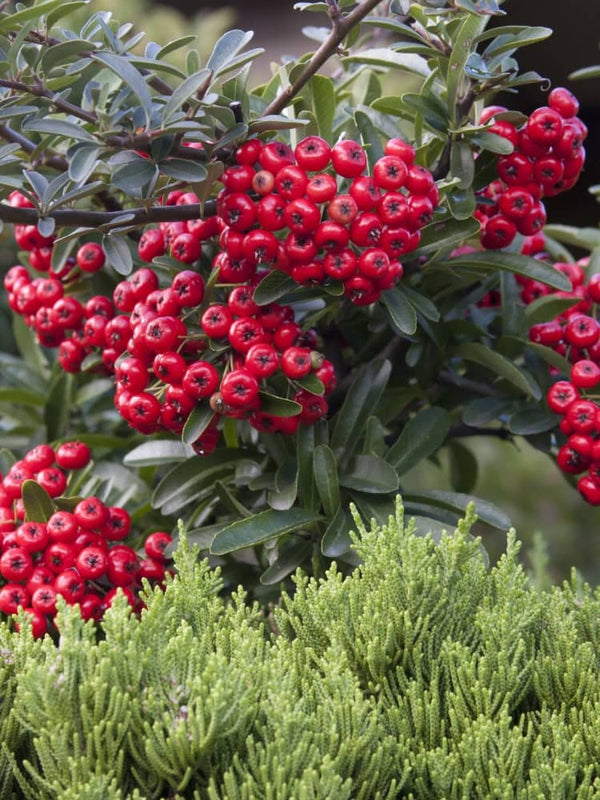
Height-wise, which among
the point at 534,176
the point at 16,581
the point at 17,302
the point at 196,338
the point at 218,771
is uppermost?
the point at 534,176

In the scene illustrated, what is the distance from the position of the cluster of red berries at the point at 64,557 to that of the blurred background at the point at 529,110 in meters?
2.65

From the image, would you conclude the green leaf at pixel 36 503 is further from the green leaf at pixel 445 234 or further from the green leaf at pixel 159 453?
the green leaf at pixel 445 234

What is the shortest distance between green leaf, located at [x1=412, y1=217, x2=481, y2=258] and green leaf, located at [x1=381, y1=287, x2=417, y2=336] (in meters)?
0.11

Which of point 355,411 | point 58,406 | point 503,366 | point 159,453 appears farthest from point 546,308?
point 58,406

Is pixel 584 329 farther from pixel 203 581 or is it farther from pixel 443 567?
pixel 203 581

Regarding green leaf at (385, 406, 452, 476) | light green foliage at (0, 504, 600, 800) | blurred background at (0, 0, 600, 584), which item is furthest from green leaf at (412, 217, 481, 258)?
blurred background at (0, 0, 600, 584)

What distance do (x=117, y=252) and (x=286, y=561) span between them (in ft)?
2.27

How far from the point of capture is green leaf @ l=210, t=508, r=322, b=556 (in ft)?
5.43

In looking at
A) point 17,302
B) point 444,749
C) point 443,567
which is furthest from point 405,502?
point 17,302

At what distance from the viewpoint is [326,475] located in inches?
70.4

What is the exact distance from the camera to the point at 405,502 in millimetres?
1897

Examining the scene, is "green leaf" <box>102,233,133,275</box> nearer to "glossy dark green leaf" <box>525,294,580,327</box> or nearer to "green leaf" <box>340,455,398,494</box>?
"green leaf" <box>340,455,398,494</box>

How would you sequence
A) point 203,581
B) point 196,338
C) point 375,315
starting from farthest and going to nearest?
point 375,315
point 196,338
point 203,581

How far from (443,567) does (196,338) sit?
619 millimetres
